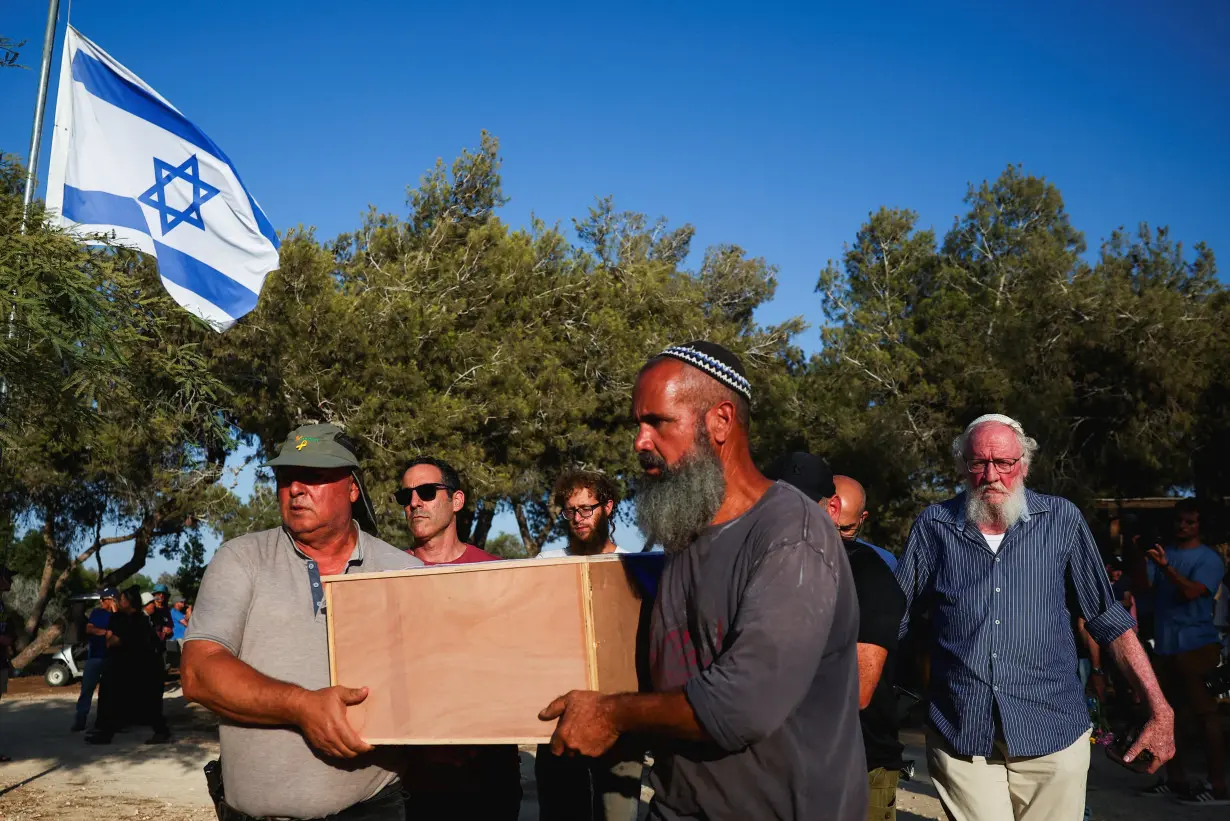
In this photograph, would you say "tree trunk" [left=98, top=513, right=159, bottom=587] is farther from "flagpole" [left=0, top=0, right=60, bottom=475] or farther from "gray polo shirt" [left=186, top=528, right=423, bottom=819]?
"gray polo shirt" [left=186, top=528, right=423, bottom=819]

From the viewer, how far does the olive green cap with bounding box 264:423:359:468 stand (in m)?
3.49

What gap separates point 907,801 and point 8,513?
2025 cm

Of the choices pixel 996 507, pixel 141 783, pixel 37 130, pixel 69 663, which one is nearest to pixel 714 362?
pixel 996 507

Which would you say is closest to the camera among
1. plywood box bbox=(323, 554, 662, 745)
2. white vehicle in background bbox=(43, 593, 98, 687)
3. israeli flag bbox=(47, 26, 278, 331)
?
plywood box bbox=(323, 554, 662, 745)

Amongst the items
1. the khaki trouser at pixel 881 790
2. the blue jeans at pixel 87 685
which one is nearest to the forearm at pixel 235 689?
the khaki trouser at pixel 881 790

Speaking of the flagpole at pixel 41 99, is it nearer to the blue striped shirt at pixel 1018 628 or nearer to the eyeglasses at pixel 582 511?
the eyeglasses at pixel 582 511

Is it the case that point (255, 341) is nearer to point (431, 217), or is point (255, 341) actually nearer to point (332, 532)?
point (431, 217)

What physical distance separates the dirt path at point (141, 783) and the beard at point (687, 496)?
6.43m

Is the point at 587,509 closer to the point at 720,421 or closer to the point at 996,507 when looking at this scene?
the point at 996,507

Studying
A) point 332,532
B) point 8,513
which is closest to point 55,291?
point 332,532

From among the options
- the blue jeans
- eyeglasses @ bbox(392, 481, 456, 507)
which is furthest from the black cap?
the blue jeans

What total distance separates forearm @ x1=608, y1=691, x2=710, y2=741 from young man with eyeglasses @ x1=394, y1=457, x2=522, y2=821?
742mm

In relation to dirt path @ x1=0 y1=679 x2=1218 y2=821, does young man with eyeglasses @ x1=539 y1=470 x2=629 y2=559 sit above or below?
above

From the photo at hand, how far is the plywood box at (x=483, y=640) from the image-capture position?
8.31 feet
